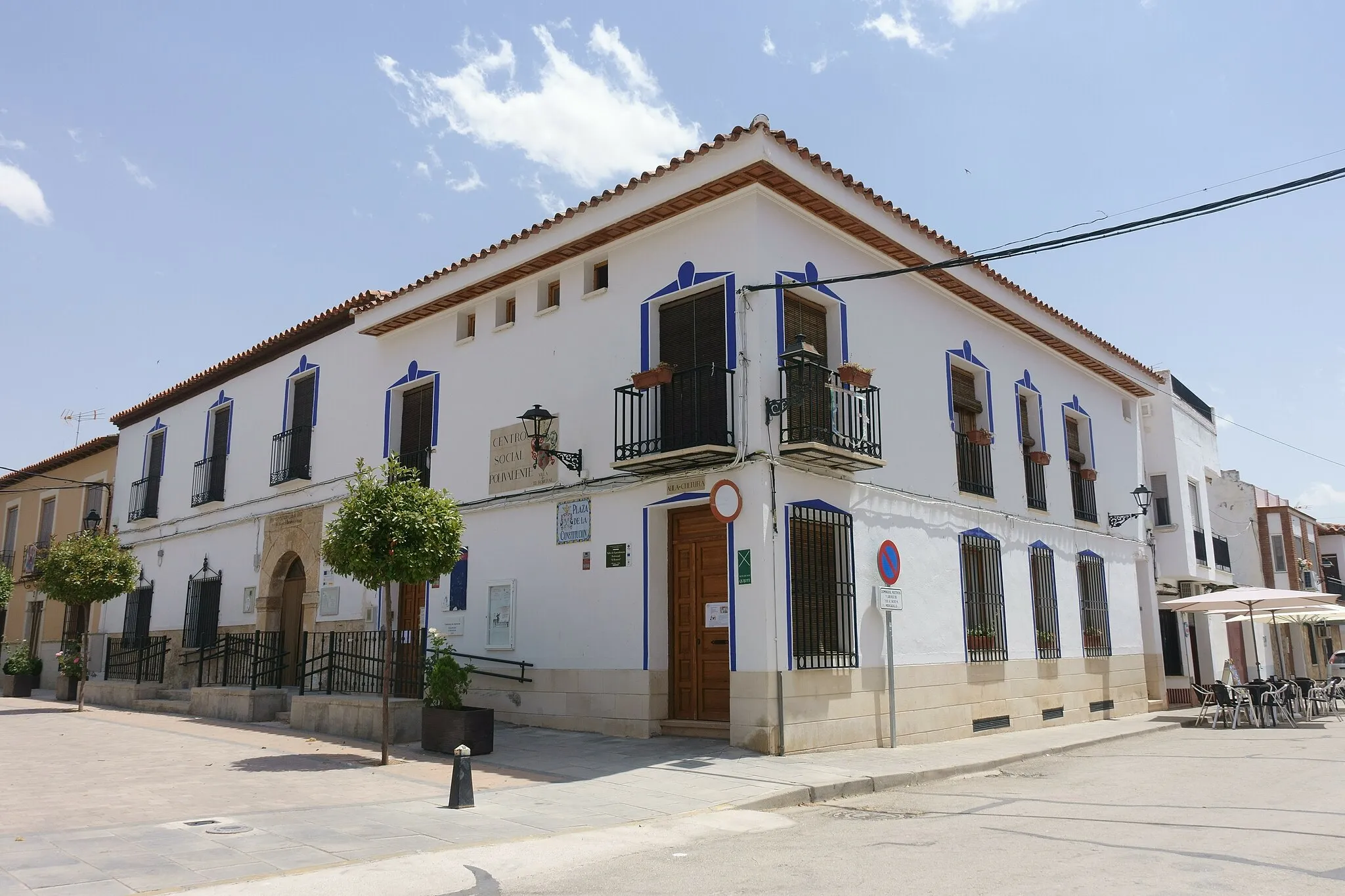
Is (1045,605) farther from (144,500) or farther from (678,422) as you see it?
(144,500)

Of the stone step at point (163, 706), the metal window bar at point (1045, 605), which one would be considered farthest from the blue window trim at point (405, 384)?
the metal window bar at point (1045, 605)

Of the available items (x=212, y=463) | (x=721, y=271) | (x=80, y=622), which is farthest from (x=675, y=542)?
(x=80, y=622)

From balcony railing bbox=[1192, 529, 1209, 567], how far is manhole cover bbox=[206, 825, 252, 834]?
19.9 m

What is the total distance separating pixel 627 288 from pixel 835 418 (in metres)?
3.05

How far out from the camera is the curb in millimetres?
7641

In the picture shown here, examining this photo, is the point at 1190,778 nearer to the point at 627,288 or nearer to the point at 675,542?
the point at 675,542

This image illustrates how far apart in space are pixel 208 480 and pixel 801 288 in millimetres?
13133

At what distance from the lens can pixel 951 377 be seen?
13.9 meters

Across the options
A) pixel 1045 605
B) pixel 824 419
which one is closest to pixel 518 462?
pixel 824 419

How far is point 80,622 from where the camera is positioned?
73.6 ft

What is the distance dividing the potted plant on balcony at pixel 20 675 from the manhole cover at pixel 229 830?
17641mm

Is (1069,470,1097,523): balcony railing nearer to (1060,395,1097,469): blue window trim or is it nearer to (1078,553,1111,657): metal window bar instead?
(1060,395,1097,469): blue window trim

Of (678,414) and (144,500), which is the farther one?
(144,500)

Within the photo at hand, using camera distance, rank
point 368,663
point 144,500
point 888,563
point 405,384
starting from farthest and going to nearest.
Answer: point 144,500
point 405,384
point 368,663
point 888,563
